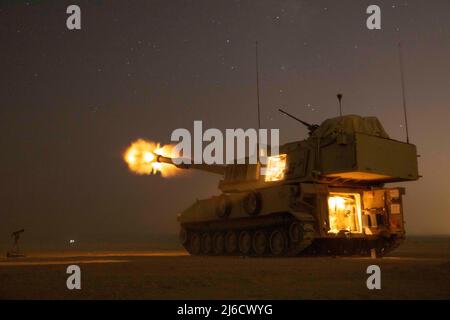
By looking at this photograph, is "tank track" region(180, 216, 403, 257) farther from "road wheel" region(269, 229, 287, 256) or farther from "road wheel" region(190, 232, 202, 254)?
"road wheel" region(190, 232, 202, 254)

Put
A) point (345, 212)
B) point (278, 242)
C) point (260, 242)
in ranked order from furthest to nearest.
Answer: point (260, 242), point (345, 212), point (278, 242)

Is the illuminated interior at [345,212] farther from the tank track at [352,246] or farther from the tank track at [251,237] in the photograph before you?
the tank track at [251,237]

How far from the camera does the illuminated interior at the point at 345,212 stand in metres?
20.0

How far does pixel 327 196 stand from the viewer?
19.2 metres

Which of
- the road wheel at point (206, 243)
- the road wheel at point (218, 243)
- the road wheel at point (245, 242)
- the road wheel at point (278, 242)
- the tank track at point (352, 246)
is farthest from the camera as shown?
the road wheel at point (206, 243)

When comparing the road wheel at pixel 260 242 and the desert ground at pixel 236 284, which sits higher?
the road wheel at pixel 260 242

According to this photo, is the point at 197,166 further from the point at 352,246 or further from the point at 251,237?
the point at 352,246

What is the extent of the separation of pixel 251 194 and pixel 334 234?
161 inches

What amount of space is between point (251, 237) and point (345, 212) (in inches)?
162

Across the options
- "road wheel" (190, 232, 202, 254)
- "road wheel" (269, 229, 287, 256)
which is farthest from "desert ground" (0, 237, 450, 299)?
"road wheel" (190, 232, 202, 254)

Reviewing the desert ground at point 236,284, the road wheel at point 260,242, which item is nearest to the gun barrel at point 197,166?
the road wheel at point 260,242

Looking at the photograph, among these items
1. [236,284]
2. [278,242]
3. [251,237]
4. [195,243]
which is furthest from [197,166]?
[236,284]

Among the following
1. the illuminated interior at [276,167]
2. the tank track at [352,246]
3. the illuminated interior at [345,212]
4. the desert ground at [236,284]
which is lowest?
the desert ground at [236,284]
